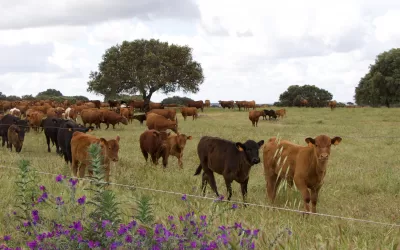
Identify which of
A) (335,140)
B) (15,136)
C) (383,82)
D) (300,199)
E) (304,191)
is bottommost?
(300,199)

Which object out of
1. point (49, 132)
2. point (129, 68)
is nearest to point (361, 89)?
point (129, 68)

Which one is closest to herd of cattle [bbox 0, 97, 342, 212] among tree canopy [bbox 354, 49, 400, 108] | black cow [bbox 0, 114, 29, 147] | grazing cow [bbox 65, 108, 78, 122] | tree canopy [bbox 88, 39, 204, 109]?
black cow [bbox 0, 114, 29, 147]

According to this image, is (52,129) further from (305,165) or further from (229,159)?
(305,165)

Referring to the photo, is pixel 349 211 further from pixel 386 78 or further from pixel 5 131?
pixel 386 78

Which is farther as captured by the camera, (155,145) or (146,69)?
(146,69)

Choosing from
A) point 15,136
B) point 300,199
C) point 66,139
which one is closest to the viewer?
point 300,199

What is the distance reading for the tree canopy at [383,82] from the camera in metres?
55.1

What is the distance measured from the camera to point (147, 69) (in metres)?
49.7

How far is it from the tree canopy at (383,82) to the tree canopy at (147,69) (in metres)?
22.6

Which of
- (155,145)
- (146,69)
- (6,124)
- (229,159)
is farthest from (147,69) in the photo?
(229,159)

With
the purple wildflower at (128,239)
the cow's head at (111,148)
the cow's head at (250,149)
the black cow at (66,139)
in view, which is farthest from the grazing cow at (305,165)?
the black cow at (66,139)

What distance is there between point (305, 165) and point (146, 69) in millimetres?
43928

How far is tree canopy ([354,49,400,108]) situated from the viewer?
181ft

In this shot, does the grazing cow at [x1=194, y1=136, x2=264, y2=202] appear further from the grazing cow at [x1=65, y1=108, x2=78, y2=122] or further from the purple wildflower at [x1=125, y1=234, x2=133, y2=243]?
the grazing cow at [x1=65, y1=108, x2=78, y2=122]
